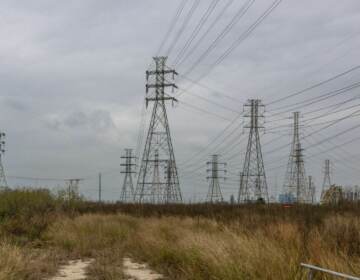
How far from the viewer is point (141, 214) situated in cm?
2680

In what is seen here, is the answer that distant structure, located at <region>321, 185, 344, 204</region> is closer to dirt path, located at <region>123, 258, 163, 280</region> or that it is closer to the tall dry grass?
the tall dry grass

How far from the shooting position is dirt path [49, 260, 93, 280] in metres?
11.4

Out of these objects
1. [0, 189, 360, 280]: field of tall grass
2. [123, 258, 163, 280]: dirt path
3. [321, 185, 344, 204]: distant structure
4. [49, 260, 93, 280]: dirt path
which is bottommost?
[49, 260, 93, 280]: dirt path

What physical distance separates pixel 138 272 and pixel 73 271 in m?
1.60

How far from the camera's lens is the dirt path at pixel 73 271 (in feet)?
37.4

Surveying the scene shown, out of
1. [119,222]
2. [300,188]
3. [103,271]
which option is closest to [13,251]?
[103,271]

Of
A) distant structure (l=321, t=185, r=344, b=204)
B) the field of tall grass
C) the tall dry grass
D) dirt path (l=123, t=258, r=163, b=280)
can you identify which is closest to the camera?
the tall dry grass

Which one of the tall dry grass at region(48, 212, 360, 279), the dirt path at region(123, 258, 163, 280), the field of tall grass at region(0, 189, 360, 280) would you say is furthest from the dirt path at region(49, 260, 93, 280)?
the tall dry grass at region(48, 212, 360, 279)

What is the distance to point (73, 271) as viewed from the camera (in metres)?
12.3

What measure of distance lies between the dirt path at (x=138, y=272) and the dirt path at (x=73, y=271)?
1015mm

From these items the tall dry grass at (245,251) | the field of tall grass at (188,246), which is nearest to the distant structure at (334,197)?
the field of tall grass at (188,246)

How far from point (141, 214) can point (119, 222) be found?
19.2 feet

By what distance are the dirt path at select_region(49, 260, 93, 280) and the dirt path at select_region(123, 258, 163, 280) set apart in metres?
1.02

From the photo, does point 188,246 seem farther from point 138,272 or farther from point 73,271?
point 73,271
